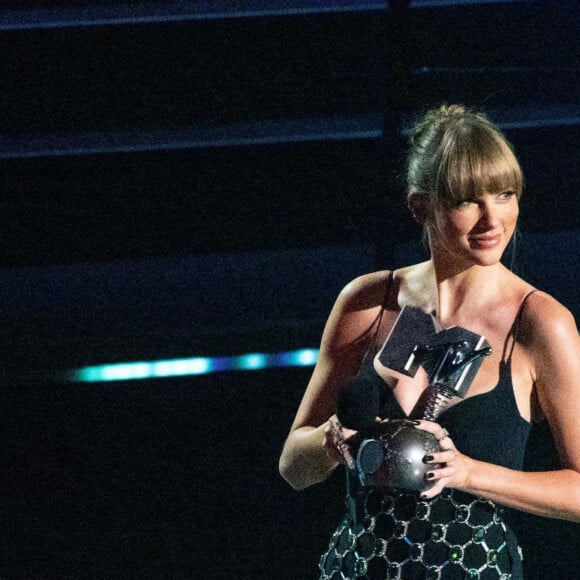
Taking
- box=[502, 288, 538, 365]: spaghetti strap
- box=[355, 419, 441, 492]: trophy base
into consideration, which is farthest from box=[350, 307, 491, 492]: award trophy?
box=[502, 288, 538, 365]: spaghetti strap

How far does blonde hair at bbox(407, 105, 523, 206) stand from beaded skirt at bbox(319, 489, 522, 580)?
42 cm

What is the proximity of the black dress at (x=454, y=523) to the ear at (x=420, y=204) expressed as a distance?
25 centimetres

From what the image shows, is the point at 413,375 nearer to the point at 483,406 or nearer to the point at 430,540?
the point at 483,406

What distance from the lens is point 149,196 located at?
9.27 ft

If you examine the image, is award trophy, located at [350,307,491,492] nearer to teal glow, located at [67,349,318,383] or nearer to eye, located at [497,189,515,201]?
eye, located at [497,189,515,201]

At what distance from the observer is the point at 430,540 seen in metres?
1.63

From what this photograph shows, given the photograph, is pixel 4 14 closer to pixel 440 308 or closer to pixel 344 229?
pixel 344 229

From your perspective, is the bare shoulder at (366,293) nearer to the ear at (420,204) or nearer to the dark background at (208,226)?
the ear at (420,204)

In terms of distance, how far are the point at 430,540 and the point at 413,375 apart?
0.23 metres

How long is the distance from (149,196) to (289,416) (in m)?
0.65

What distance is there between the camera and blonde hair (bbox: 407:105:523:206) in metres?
1.61

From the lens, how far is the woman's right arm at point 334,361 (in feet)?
6.01

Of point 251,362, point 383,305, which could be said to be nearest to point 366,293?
point 383,305

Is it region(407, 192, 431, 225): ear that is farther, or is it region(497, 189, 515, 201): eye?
region(407, 192, 431, 225): ear
